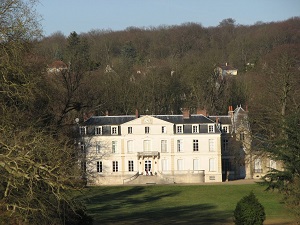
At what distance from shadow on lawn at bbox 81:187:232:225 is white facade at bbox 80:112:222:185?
23.2ft

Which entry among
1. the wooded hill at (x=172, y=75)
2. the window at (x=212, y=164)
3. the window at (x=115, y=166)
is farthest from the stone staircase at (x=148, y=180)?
the wooded hill at (x=172, y=75)

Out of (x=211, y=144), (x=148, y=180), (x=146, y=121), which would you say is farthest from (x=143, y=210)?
(x=211, y=144)

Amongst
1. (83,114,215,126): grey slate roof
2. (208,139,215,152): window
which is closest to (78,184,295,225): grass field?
(208,139,215,152): window

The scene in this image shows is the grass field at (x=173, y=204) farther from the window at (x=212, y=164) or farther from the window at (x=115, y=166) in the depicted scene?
the window at (x=212, y=164)

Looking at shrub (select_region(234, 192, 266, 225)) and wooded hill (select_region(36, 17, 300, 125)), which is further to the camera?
wooded hill (select_region(36, 17, 300, 125))

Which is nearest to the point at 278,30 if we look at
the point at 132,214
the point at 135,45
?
the point at 135,45

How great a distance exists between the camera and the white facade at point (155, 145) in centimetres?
5509

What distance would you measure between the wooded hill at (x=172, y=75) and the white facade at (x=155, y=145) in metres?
2.38

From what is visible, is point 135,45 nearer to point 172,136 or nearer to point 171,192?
point 172,136

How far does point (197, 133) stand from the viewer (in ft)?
181

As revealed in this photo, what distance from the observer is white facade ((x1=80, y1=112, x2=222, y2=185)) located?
181ft

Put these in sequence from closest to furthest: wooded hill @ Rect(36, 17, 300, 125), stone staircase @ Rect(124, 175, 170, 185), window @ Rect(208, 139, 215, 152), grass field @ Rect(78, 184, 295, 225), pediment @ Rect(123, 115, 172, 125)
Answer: grass field @ Rect(78, 184, 295, 225)
wooded hill @ Rect(36, 17, 300, 125)
stone staircase @ Rect(124, 175, 170, 185)
pediment @ Rect(123, 115, 172, 125)
window @ Rect(208, 139, 215, 152)

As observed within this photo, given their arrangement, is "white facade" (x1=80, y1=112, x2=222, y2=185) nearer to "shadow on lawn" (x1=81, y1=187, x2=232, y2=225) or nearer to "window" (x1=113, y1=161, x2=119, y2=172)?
"window" (x1=113, y1=161, x2=119, y2=172)

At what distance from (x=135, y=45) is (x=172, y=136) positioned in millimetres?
52096
